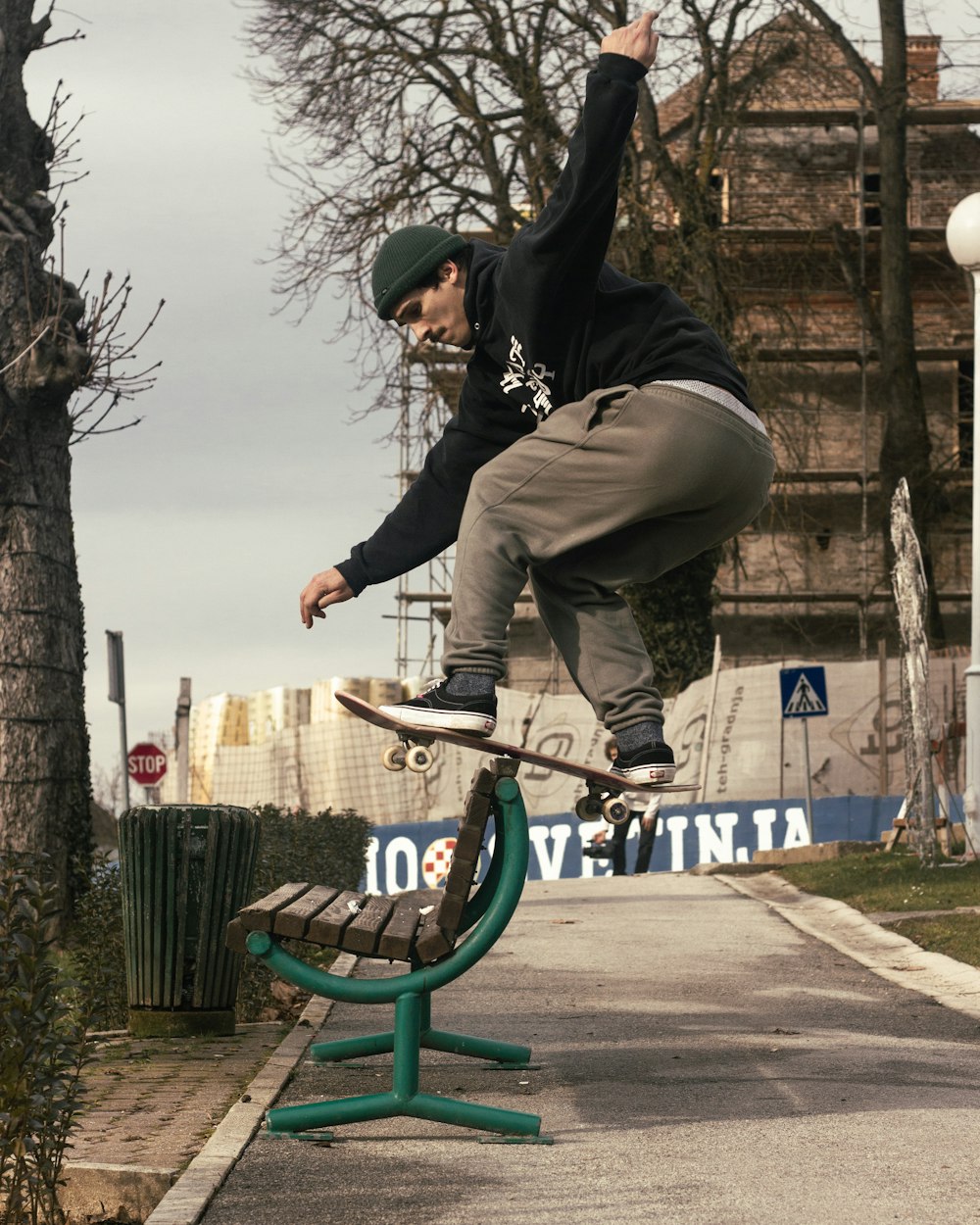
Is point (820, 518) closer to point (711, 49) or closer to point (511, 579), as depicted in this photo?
point (711, 49)

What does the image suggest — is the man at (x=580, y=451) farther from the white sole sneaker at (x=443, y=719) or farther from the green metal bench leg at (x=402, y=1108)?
the green metal bench leg at (x=402, y=1108)

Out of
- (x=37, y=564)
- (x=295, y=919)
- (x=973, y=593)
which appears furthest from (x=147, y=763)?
(x=295, y=919)

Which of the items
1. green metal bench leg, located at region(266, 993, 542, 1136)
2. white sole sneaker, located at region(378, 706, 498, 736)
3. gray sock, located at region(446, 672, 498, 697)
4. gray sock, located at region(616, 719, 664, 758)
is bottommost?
green metal bench leg, located at region(266, 993, 542, 1136)

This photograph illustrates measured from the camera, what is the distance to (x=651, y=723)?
4.77 meters

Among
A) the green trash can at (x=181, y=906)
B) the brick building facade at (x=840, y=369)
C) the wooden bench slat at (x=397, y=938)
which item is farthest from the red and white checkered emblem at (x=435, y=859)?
the wooden bench slat at (x=397, y=938)

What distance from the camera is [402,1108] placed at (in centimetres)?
446

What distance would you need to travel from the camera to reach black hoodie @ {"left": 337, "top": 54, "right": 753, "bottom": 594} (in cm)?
421

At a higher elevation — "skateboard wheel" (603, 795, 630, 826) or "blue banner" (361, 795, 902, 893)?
"skateboard wheel" (603, 795, 630, 826)

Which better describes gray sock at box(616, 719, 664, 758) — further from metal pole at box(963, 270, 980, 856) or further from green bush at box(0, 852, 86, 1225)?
metal pole at box(963, 270, 980, 856)

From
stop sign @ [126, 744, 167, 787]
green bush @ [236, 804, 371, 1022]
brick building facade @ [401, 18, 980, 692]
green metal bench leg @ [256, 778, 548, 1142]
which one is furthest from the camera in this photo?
brick building facade @ [401, 18, 980, 692]

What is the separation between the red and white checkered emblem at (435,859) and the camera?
2083 centimetres

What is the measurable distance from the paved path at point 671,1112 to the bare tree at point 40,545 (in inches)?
147

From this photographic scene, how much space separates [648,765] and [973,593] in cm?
1095

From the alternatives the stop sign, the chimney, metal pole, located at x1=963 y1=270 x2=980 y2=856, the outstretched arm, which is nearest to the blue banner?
metal pole, located at x1=963 y1=270 x2=980 y2=856
